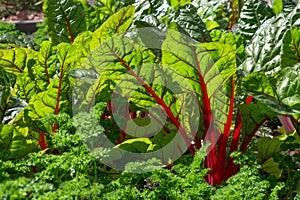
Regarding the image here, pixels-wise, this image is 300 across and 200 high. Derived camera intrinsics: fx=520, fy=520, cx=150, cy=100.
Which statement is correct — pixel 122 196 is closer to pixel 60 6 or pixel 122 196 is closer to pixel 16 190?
pixel 16 190

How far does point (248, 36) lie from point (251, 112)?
53 cm

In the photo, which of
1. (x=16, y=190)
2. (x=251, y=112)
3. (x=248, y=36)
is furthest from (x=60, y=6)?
(x=16, y=190)

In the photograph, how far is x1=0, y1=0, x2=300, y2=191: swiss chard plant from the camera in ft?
5.95

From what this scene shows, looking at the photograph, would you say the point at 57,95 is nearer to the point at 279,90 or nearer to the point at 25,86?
the point at 25,86

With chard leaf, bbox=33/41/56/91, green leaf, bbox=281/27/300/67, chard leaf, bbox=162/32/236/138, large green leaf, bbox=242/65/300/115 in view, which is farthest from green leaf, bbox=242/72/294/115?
chard leaf, bbox=33/41/56/91

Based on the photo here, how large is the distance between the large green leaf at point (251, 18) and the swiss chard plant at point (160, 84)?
0.68ft

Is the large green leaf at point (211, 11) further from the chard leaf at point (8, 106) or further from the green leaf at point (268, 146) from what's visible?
the chard leaf at point (8, 106)

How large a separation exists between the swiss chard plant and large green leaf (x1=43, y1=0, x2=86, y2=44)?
0.96 ft

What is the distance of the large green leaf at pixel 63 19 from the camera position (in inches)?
93.2

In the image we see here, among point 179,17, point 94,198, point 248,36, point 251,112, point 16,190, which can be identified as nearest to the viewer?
point 16,190

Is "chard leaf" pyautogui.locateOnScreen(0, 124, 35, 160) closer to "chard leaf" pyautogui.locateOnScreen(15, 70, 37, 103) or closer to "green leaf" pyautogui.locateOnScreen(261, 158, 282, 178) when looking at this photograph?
"chard leaf" pyautogui.locateOnScreen(15, 70, 37, 103)

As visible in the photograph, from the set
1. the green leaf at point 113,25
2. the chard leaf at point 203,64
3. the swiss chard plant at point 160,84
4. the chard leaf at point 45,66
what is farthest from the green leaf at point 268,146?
the chard leaf at point 45,66

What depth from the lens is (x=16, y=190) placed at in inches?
45.7

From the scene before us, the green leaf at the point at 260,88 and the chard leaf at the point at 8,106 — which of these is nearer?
the green leaf at the point at 260,88
